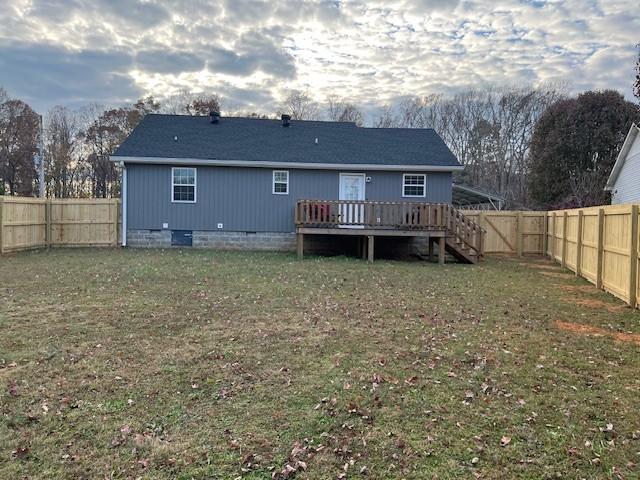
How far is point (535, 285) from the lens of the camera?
30.7 feet

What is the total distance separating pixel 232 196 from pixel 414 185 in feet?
21.0

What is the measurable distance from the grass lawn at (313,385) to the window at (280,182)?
8.08 m

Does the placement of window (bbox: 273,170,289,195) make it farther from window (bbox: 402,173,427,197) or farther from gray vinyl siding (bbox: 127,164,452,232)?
window (bbox: 402,173,427,197)

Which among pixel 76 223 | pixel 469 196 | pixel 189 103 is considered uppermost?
pixel 189 103

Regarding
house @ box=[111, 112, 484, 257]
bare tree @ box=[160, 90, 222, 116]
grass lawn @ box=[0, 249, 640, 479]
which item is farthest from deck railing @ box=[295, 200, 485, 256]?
bare tree @ box=[160, 90, 222, 116]

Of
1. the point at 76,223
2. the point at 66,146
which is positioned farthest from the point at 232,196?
the point at 66,146

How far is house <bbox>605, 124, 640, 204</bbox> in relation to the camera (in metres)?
17.0

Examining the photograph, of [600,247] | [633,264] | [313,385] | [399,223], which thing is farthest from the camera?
[399,223]

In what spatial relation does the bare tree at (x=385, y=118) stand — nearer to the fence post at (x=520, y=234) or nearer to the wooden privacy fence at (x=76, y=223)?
the fence post at (x=520, y=234)

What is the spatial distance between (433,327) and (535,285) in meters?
4.72

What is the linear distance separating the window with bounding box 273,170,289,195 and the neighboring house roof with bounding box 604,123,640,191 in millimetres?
12974

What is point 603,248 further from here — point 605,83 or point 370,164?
point 605,83

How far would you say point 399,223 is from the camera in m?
13.2

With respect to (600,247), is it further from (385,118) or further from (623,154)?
(385,118)
